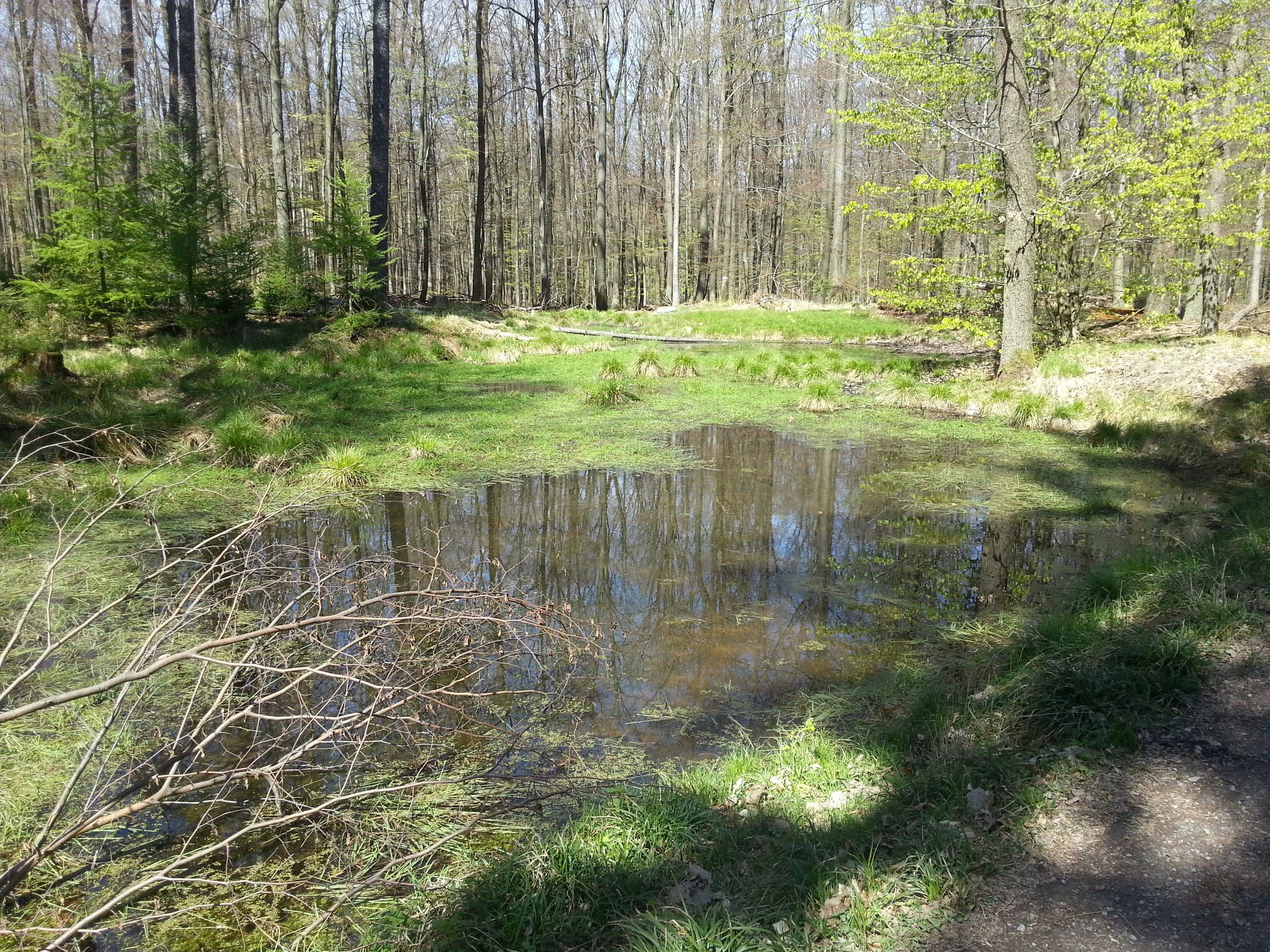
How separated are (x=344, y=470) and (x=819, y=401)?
709cm

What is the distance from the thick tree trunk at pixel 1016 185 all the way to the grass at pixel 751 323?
888 centimetres

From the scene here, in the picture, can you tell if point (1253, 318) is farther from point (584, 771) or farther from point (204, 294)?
point (204, 294)

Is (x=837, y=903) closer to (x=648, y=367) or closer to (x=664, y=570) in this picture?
(x=664, y=570)

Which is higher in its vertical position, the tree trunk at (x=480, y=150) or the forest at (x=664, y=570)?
the tree trunk at (x=480, y=150)

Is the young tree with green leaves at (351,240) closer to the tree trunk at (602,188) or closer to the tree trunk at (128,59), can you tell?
the tree trunk at (128,59)

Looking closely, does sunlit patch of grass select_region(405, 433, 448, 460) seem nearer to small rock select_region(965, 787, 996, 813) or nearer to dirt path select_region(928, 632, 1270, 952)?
small rock select_region(965, 787, 996, 813)

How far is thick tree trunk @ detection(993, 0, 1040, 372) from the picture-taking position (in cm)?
1130

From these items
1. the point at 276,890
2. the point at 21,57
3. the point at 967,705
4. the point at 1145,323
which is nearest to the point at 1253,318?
the point at 1145,323

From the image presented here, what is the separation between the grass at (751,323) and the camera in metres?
22.3

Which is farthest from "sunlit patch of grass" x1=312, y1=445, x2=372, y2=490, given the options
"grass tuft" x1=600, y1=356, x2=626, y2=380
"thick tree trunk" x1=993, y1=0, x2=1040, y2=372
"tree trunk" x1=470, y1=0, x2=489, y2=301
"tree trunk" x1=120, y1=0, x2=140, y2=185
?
"tree trunk" x1=470, y1=0, x2=489, y2=301

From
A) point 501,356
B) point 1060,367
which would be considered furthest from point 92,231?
point 1060,367

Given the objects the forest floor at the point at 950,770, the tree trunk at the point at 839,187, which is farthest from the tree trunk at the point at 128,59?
the tree trunk at the point at 839,187

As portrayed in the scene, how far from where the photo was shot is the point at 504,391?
13.0m

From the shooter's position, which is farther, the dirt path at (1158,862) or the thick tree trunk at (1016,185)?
the thick tree trunk at (1016,185)
